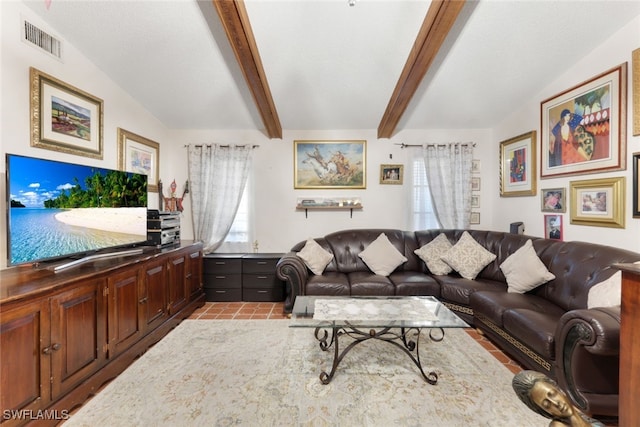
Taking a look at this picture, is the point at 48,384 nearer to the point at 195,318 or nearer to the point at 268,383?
the point at 268,383

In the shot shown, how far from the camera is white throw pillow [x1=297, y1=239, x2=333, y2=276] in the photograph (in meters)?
3.53

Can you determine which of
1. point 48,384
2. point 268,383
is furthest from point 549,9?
point 48,384

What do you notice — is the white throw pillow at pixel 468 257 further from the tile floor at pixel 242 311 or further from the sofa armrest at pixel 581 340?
the sofa armrest at pixel 581 340

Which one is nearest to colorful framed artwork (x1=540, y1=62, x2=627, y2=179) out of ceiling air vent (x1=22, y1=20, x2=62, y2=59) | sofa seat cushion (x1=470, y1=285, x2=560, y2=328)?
sofa seat cushion (x1=470, y1=285, x2=560, y2=328)

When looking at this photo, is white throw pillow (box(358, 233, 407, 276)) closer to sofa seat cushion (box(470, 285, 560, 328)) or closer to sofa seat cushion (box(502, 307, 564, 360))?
sofa seat cushion (box(470, 285, 560, 328))

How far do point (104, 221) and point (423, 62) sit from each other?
325cm

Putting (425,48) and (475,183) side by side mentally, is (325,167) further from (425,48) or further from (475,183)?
(475,183)

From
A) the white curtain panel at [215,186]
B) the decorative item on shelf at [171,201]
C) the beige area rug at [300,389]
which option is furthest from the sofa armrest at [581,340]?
the decorative item on shelf at [171,201]

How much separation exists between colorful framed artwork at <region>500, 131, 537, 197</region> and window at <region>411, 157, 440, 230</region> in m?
1.05

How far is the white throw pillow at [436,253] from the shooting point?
11.6 ft

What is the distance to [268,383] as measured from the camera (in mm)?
2051

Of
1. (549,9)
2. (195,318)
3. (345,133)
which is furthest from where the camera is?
(345,133)

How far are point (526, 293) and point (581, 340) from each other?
128 centimetres

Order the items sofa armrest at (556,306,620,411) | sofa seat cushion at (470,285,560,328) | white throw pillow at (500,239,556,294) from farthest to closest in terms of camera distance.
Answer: white throw pillow at (500,239,556,294), sofa seat cushion at (470,285,560,328), sofa armrest at (556,306,620,411)
